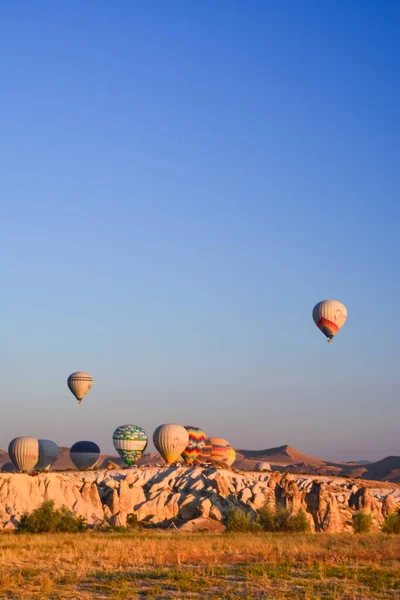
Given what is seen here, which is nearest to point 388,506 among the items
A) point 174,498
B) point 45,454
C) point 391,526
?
point 391,526

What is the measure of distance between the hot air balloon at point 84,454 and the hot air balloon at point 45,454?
468 centimetres

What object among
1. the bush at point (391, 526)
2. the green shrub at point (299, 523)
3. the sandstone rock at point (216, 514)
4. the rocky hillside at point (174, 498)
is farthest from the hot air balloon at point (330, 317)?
the green shrub at point (299, 523)

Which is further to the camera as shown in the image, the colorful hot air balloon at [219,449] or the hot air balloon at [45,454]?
the colorful hot air balloon at [219,449]

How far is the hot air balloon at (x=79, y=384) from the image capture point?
9112cm

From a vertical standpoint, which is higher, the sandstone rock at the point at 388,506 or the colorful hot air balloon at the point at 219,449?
the colorful hot air balloon at the point at 219,449

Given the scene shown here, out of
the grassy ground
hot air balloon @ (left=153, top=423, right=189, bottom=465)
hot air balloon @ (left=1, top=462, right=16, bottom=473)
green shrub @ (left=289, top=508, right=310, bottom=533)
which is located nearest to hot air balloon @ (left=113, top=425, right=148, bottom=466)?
hot air balloon @ (left=153, top=423, right=189, bottom=465)

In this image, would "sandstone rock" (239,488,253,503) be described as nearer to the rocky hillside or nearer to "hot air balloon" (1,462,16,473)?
the rocky hillside

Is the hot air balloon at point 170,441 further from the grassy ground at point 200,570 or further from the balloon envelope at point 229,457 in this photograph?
the grassy ground at point 200,570

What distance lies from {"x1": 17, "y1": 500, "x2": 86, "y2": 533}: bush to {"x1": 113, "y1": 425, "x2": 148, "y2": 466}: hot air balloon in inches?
1506

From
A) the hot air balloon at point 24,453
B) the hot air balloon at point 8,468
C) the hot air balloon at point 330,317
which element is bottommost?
the hot air balloon at point 8,468

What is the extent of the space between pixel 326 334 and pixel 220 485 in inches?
919

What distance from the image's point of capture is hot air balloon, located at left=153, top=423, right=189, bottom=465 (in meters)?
84.8

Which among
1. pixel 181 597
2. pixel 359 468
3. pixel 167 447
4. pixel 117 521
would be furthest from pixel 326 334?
pixel 359 468

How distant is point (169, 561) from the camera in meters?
26.0
